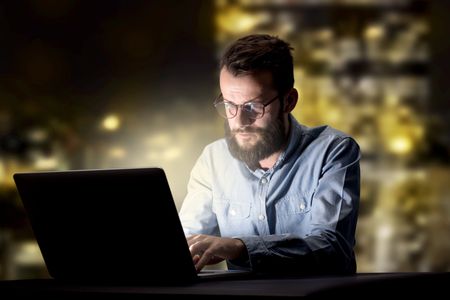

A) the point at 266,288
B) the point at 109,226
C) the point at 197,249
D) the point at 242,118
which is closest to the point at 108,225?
the point at 109,226

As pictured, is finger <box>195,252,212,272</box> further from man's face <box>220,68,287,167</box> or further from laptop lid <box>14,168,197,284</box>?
man's face <box>220,68,287,167</box>

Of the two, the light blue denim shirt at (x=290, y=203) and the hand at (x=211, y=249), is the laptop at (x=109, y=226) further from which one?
the light blue denim shirt at (x=290, y=203)

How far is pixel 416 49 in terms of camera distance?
372cm

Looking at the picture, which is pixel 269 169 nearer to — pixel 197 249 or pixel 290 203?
pixel 290 203

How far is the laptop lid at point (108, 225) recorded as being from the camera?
1.43m

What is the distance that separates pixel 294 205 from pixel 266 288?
71cm

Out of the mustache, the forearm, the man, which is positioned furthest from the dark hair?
the forearm

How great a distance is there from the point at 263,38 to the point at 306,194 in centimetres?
39

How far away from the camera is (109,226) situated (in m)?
1.50

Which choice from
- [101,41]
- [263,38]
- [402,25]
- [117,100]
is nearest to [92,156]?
[117,100]

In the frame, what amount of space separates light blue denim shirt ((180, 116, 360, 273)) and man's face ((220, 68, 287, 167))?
0.14ft

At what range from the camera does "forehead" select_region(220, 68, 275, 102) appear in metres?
2.00

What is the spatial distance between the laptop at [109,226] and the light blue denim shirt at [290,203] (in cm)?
17

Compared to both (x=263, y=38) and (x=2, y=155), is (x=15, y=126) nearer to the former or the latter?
(x=2, y=155)
